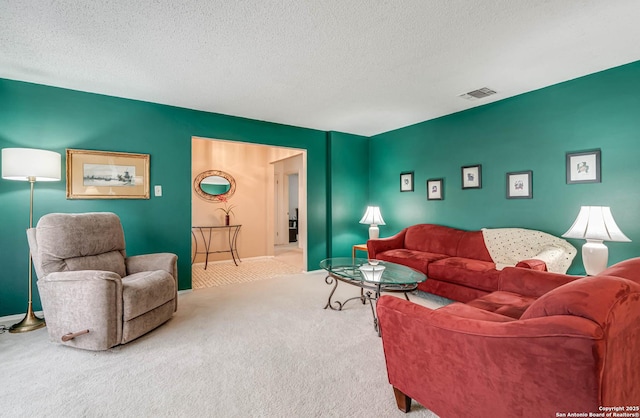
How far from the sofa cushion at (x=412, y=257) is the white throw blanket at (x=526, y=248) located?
615 millimetres

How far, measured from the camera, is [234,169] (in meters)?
5.89

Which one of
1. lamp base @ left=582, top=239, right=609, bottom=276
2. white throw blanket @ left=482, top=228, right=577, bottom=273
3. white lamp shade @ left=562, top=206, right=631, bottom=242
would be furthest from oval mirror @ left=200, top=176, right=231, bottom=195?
lamp base @ left=582, top=239, right=609, bottom=276

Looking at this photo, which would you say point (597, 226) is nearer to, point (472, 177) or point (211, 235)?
point (472, 177)

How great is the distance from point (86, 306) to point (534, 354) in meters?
2.84

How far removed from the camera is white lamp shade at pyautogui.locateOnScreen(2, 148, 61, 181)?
8.18 feet

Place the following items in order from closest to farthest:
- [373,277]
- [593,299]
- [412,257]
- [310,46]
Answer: [593,299], [310,46], [373,277], [412,257]

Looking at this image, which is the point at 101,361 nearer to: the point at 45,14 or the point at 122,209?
the point at 122,209

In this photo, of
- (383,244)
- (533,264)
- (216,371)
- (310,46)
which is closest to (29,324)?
(216,371)

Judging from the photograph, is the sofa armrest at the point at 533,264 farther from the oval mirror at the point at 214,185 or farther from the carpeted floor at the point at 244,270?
the oval mirror at the point at 214,185

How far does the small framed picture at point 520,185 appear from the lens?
335cm

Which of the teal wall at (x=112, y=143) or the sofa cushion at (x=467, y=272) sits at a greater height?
the teal wall at (x=112, y=143)

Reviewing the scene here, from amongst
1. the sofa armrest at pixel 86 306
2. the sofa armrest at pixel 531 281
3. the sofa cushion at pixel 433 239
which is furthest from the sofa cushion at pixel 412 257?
the sofa armrest at pixel 86 306

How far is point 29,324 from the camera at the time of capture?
265cm

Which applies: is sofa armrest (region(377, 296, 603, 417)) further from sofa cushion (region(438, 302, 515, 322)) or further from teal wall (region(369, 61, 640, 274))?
teal wall (region(369, 61, 640, 274))
